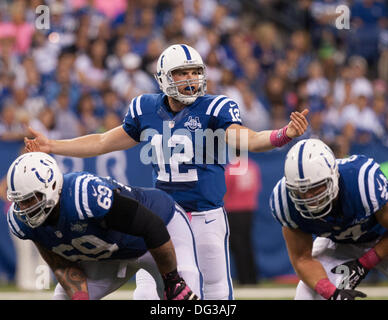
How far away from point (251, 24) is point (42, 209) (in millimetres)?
9619

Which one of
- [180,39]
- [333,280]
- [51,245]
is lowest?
[333,280]

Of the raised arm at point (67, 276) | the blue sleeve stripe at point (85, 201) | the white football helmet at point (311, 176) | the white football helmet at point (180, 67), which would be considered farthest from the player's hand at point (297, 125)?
the raised arm at point (67, 276)

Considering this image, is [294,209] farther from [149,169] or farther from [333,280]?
[149,169]

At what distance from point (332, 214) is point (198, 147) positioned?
1056 millimetres

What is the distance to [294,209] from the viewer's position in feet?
17.4

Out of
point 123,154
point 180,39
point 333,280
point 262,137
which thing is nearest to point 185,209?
point 262,137

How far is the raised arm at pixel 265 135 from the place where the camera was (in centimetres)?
526

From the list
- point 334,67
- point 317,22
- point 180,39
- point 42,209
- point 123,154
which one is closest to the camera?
point 42,209

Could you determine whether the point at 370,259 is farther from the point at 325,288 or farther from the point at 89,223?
the point at 89,223

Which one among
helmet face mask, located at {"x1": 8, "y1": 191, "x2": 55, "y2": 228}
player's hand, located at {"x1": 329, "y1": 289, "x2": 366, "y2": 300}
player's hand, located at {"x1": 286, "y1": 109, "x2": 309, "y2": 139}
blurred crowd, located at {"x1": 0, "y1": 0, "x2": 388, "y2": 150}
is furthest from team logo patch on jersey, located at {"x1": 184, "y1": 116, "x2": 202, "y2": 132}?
blurred crowd, located at {"x1": 0, "y1": 0, "x2": 388, "y2": 150}

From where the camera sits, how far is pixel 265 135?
18.0 feet

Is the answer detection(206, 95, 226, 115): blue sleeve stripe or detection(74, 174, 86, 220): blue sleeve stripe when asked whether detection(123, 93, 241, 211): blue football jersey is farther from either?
detection(74, 174, 86, 220): blue sleeve stripe

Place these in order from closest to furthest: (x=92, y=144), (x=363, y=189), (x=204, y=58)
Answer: (x=363, y=189) → (x=92, y=144) → (x=204, y=58)
